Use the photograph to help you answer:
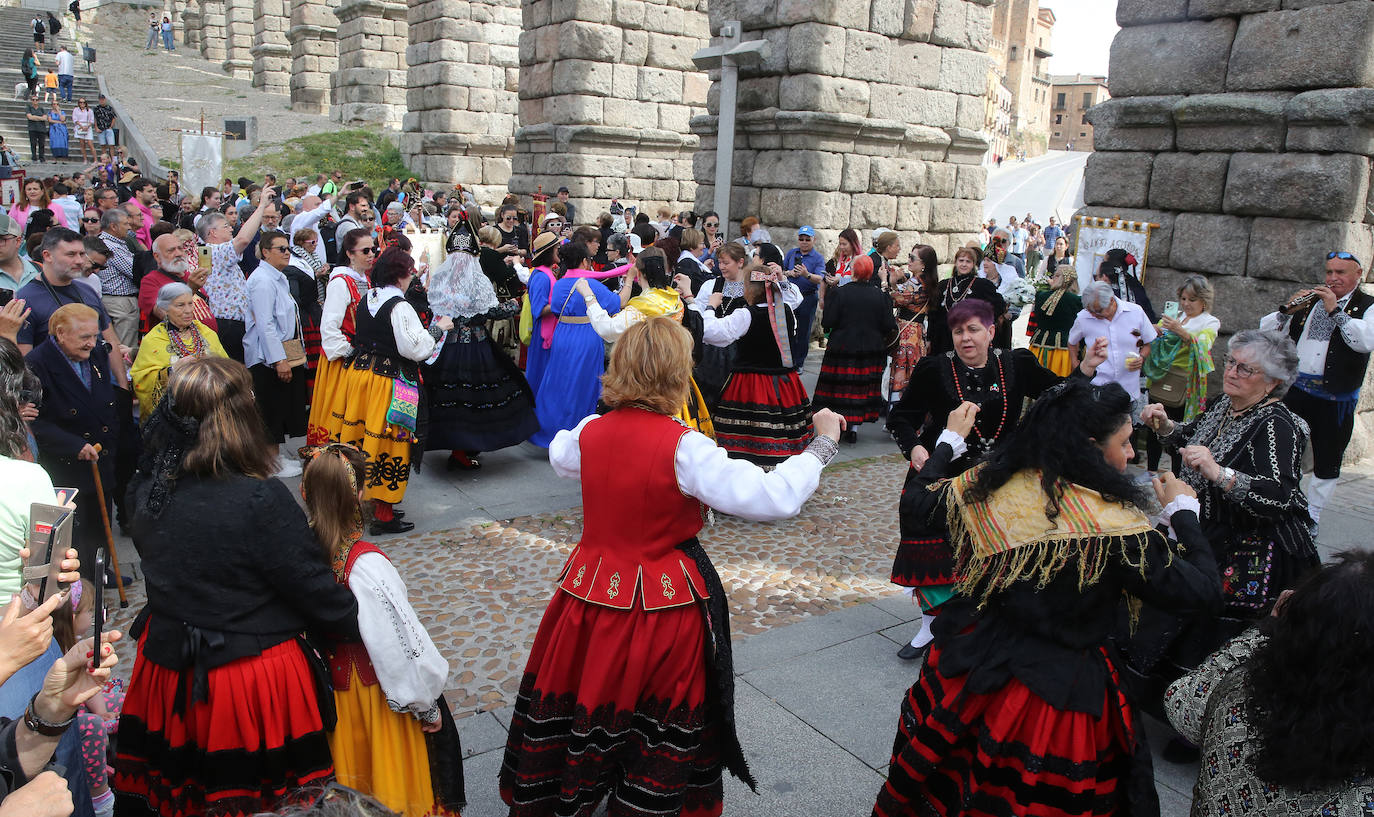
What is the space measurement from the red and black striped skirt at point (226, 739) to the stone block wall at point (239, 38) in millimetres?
38673

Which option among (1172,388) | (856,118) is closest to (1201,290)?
(1172,388)

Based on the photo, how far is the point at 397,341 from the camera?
18.0 feet

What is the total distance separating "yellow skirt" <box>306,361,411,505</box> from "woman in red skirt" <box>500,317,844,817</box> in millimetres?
3210

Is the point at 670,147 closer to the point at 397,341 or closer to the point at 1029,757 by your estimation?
the point at 397,341

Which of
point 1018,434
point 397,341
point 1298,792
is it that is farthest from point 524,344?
point 1298,792

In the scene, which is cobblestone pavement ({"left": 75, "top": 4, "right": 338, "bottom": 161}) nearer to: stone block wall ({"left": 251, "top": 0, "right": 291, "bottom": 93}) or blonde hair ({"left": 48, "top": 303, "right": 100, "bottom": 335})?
stone block wall ({"left": 251, "top": 0, "right": 291, "bottom": 93})

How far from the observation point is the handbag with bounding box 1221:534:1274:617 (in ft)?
11.3

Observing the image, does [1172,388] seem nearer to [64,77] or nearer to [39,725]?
[39,725]

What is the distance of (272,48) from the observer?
32.0 meters

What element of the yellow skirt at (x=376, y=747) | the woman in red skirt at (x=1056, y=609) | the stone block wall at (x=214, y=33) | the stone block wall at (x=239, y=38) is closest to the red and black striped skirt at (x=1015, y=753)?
the woman in red skirt at (x=1056, y=609)

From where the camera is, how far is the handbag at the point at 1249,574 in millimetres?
3432

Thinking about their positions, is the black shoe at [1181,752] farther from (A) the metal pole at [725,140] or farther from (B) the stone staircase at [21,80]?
(B) the stone staircase at [21,80]

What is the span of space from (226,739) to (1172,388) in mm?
6601

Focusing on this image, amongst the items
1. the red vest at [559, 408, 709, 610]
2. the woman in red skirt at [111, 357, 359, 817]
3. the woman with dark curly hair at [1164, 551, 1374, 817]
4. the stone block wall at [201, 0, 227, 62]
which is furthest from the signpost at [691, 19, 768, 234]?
the stone block wall at [201, 0, 227, 62]
